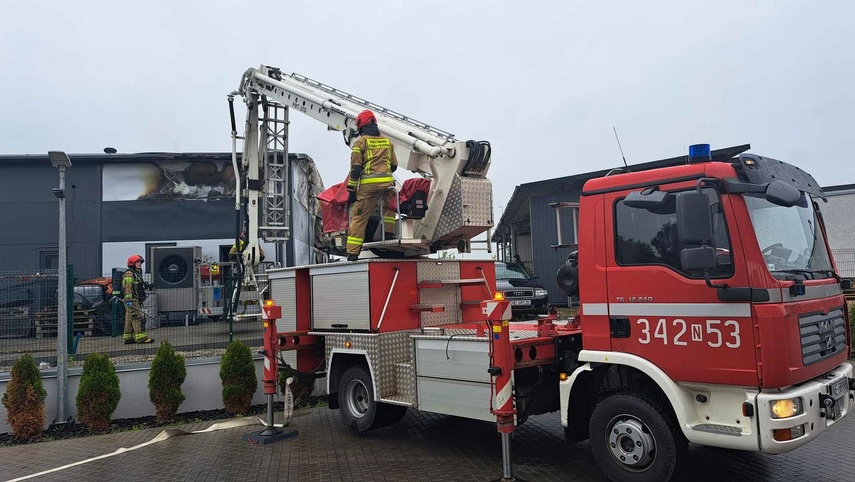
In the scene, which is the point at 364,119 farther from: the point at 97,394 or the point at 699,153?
the point at 97,394

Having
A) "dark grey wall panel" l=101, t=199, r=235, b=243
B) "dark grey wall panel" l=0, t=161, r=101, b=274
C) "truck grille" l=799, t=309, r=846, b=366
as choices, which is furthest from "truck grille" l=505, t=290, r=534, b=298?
"dark grey wall panel" l=0, t=161, r=101, b=274

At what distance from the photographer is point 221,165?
21.6 metres

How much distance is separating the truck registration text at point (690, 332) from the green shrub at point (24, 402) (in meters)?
8.21

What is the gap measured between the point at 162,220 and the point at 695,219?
20.7 metres

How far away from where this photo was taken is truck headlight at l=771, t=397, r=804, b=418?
417 cm

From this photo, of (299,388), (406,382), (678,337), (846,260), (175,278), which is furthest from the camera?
(846,260)

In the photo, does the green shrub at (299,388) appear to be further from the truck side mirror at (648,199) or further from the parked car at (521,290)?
the truck side mirror at (648,199)

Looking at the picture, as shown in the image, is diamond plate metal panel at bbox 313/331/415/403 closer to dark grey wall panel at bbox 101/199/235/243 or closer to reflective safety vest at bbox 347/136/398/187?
reflective safety vest at bbox 347/136/398/187

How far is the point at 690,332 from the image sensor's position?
4570 mm

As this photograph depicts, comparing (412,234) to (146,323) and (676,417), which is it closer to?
(676,417)

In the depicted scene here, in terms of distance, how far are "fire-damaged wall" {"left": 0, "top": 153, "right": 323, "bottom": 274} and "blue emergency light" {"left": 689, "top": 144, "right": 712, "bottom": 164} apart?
1768 cm

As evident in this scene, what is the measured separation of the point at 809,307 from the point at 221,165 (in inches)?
798

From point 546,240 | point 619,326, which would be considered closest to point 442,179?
point 619,326

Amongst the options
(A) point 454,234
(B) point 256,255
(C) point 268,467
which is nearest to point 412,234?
(A) point 454,234
